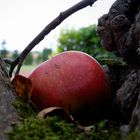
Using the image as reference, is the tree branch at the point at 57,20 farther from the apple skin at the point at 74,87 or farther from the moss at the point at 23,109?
the moss at the point at 23,109

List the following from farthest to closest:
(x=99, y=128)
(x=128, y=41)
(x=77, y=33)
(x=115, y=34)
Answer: (x=77, y=33)
(x=115, y=34)
(x=128, y=41)
(x=99, y=128)

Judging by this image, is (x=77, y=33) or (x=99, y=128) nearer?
(x=99, y=128)

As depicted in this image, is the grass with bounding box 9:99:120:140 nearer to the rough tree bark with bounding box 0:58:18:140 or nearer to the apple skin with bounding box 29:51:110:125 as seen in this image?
the rough tree bark with bounding box 0:58:18:140

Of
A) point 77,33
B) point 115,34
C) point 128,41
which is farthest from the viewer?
point 77,33

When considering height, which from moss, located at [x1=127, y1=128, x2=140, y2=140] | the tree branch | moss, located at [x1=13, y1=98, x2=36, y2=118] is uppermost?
the tree branch

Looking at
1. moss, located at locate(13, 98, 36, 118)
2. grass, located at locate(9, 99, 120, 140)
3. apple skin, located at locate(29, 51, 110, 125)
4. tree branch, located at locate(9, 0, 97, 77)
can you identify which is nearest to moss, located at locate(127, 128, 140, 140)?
grass, located at locate(9, 99, 120, 140)

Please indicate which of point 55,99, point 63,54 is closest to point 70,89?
point 55,99

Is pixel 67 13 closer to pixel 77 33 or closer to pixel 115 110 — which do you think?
pixel 115 110
